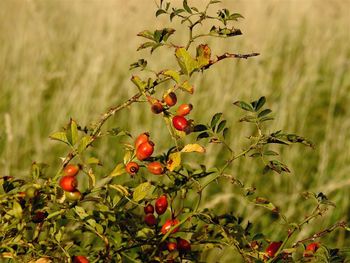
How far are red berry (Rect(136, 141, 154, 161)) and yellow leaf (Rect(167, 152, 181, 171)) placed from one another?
0.06 metres

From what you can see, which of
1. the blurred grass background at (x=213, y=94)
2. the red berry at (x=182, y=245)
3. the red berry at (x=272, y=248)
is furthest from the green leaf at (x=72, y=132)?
the blurred grass background at (x=213, y=94)

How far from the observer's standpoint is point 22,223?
95cm

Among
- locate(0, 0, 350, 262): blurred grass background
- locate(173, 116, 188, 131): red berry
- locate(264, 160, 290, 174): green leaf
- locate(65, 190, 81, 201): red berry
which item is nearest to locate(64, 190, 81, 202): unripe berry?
locate(65, 190, 81, 201): red berry

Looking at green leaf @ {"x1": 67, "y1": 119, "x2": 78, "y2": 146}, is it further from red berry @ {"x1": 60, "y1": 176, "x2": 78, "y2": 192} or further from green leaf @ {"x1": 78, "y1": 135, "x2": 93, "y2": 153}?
red berry @ {"x1": 60, "y1": 176, "x2": 78, "y2": 192}

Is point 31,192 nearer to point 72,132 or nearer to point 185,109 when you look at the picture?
point 72,132

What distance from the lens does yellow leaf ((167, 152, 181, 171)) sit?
1058mm

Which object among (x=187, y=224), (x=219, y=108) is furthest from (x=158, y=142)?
(x=187, y=224)

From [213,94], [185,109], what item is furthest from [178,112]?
[213,94]

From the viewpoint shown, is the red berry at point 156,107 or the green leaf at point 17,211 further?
the red berry at point 156,107

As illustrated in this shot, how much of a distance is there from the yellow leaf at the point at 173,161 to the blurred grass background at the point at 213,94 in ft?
4.19

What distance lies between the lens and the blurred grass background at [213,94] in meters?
3.06

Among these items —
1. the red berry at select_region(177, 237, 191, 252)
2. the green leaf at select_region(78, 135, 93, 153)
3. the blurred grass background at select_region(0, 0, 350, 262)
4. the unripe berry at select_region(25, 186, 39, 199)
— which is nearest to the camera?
the unripe berry at select_region(25, 186, 39, 199)

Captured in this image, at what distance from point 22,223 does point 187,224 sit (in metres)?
0.34

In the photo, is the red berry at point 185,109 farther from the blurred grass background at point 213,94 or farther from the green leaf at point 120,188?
the blurred grass background at point 213,94
